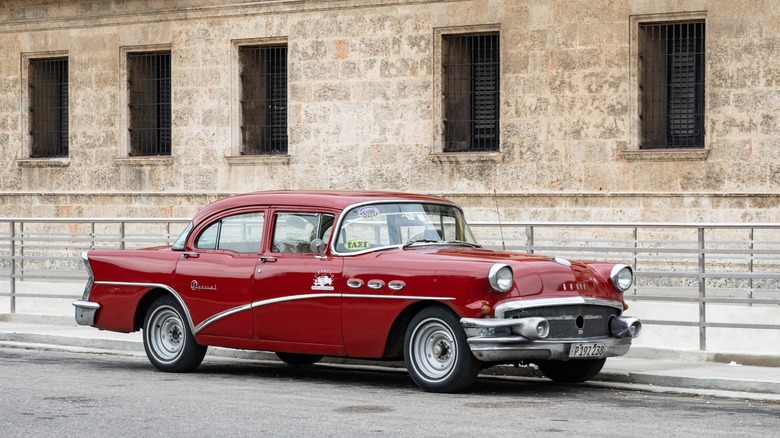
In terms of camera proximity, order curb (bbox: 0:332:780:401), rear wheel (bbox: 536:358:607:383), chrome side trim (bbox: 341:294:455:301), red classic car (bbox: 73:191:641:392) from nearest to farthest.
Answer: red classic car (bbox: 73:191:641:392) → chrome side trim (bbox: 341:294:455:301) → curb (bbox: 0:332:780:401) → rear wheel (bbox: 536:358:607:383)

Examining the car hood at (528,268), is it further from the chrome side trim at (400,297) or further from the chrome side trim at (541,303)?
the chrome side trim at (400,297)

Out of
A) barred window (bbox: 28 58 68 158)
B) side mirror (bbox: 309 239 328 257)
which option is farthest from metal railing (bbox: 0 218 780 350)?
barred window (bbox: 28 58 68 158)

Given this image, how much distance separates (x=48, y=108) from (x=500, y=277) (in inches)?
807

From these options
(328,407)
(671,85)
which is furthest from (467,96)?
(328,407)

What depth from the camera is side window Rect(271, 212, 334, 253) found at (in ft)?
40.0

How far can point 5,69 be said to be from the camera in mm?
29688

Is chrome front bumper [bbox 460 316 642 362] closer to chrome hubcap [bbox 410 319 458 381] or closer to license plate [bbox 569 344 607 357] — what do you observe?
license plate [bbox 569 344 607 357]

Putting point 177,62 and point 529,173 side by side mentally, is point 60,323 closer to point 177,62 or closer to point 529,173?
point 529,173

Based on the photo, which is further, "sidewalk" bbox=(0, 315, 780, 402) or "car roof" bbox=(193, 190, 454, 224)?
"car roof" bbox=(193, 190, 454, 224)

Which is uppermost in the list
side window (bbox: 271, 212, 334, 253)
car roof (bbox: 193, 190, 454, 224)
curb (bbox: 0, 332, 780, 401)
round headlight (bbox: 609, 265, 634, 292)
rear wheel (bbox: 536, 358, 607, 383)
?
car roof (bbox: 193, 190, 454, 224)

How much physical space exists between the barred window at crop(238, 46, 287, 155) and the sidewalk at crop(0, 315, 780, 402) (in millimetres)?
10692

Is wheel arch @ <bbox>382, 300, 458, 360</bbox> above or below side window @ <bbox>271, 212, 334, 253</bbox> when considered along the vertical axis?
below

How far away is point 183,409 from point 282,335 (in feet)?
6.86

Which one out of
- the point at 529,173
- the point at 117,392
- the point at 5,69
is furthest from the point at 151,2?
the point at 117,392
